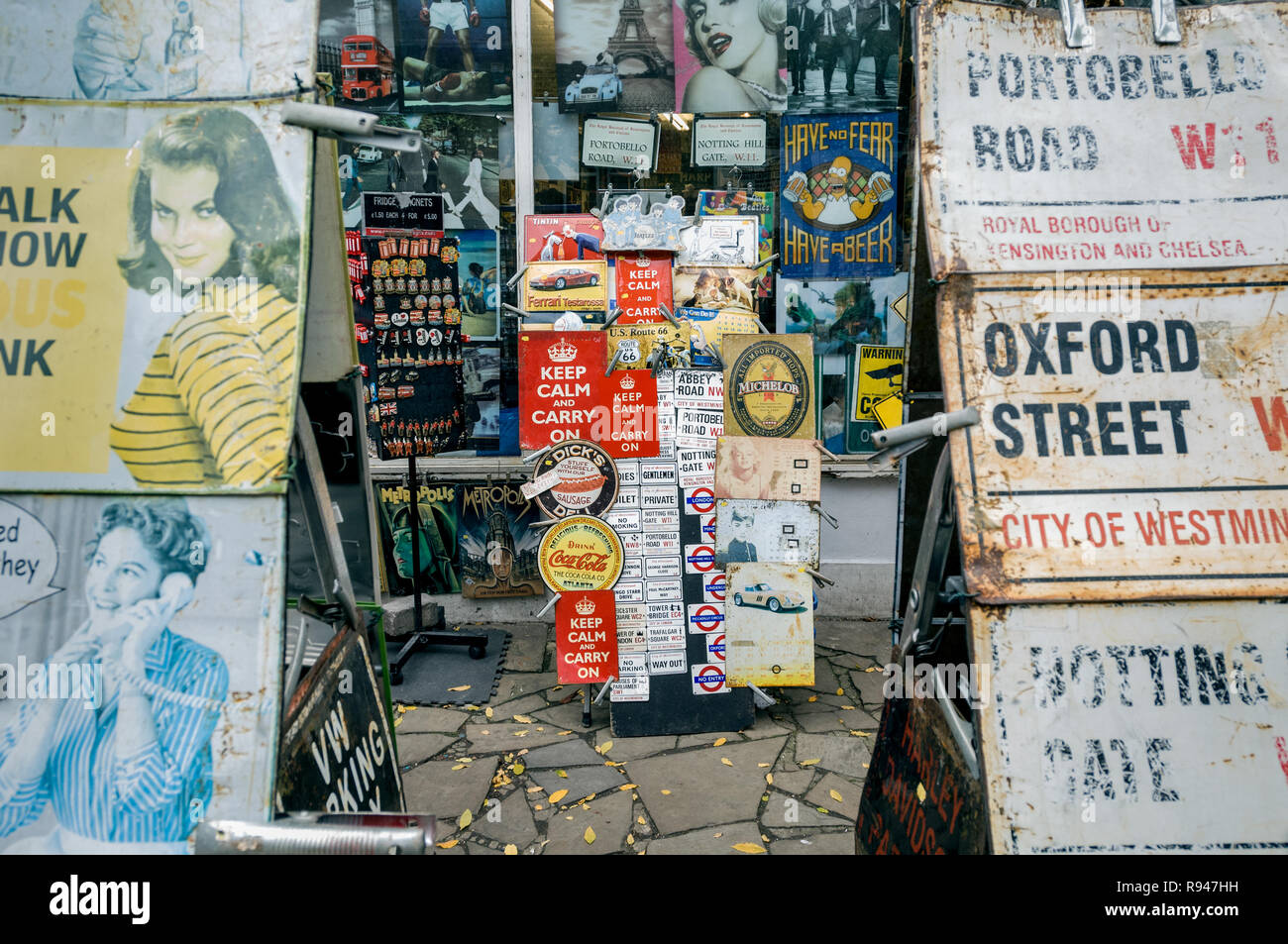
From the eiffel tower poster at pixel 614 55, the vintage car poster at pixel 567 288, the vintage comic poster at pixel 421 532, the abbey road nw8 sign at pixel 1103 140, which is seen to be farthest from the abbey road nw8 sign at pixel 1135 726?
the eiffel tower poster at pixel 614 55

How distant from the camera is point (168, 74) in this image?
1.93 meters

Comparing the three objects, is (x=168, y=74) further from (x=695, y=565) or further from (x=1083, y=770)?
(x=695, y=565)

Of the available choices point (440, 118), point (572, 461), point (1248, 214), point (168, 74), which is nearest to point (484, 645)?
point (572, 461)

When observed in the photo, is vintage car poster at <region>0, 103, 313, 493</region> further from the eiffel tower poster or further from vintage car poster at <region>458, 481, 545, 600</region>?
the eiffel tower poster

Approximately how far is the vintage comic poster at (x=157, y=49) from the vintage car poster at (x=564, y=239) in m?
3.45

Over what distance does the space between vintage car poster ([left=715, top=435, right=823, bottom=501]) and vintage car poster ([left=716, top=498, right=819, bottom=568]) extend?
52 mm

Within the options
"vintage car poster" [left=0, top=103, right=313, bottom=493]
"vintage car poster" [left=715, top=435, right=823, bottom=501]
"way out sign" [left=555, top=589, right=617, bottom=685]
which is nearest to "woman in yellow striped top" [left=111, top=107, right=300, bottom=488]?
"vintage car poster" [left=0, top=103, right=313, bottom=493]

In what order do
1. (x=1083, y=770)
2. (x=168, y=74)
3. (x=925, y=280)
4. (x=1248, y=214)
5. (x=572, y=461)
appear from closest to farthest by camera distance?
(x=1083, y=770), (x=168, y=74), (x=1248, y=214), (x=925, y=280), (x=572, y=461)

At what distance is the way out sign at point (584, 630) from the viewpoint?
15.5 feet

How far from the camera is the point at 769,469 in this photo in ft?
15.4

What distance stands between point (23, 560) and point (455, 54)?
17.7ft

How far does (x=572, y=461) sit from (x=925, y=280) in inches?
97.8

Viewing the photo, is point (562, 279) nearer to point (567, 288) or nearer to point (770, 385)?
point (567, 288)

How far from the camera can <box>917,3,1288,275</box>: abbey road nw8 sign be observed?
6.78 ft
